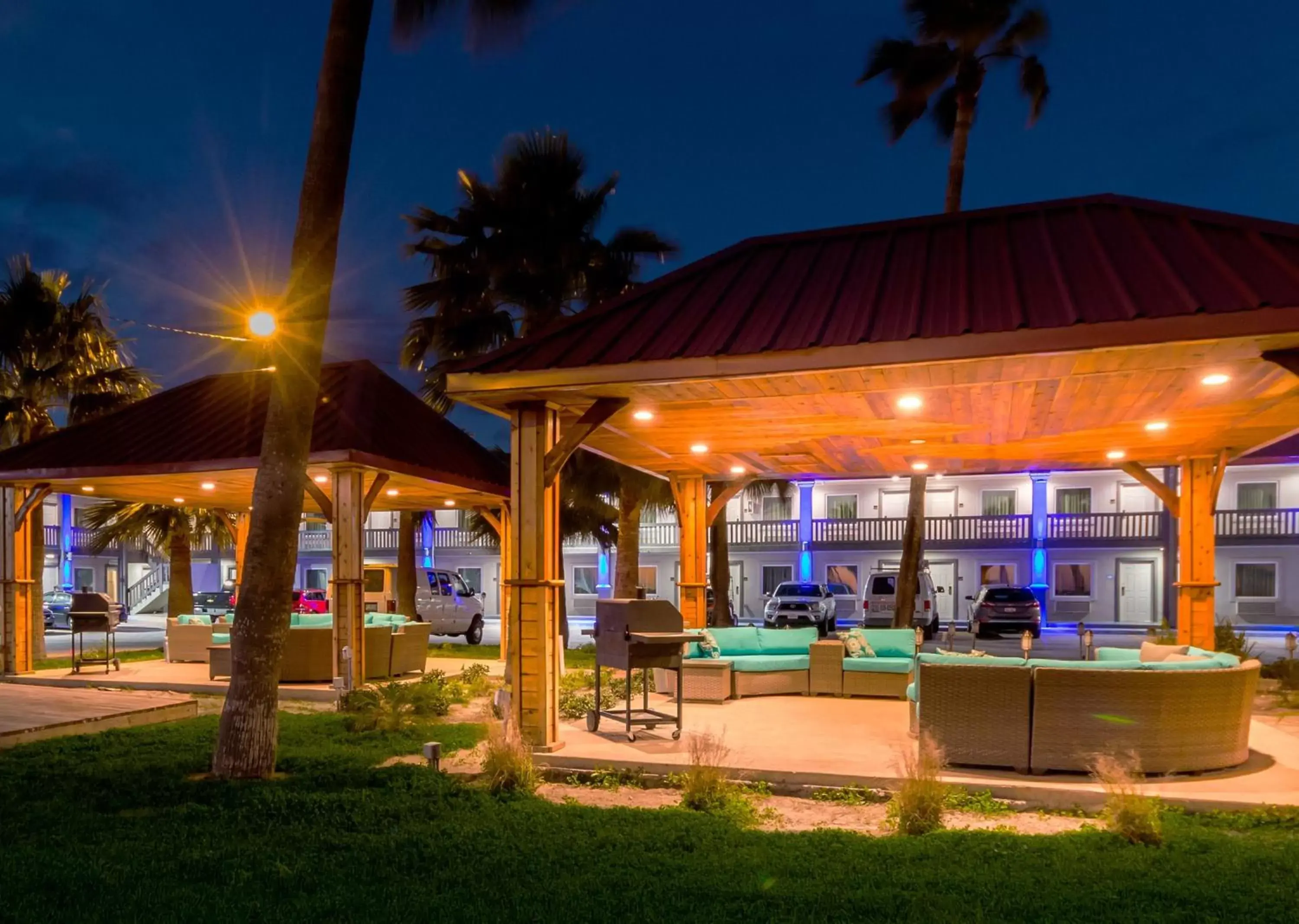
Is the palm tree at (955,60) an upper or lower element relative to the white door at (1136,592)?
upper

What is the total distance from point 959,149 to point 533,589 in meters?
13.5

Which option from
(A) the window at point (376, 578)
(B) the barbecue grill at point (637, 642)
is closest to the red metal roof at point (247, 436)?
(B) the barbecue grill at point (637, 642)

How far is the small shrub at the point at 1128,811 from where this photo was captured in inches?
230

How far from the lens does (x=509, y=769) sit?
24.0 feet

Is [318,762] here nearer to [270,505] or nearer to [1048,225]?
[270,505]

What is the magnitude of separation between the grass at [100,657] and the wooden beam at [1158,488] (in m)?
17.5

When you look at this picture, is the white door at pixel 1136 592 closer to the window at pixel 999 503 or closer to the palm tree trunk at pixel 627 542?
the window at pixel 999 503

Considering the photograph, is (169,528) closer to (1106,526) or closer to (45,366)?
(45,366)

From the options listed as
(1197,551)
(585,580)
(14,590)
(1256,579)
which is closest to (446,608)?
(14,590)

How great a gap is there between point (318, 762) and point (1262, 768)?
7748mm

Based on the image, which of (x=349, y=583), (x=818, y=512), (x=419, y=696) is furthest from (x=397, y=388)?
(x=818, y=512)

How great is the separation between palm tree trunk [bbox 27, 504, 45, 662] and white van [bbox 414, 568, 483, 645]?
25.9 ft

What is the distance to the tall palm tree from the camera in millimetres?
7602

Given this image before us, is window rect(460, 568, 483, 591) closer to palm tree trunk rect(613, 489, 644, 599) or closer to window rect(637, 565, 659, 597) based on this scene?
window rect(637, 565, 659, 597)
